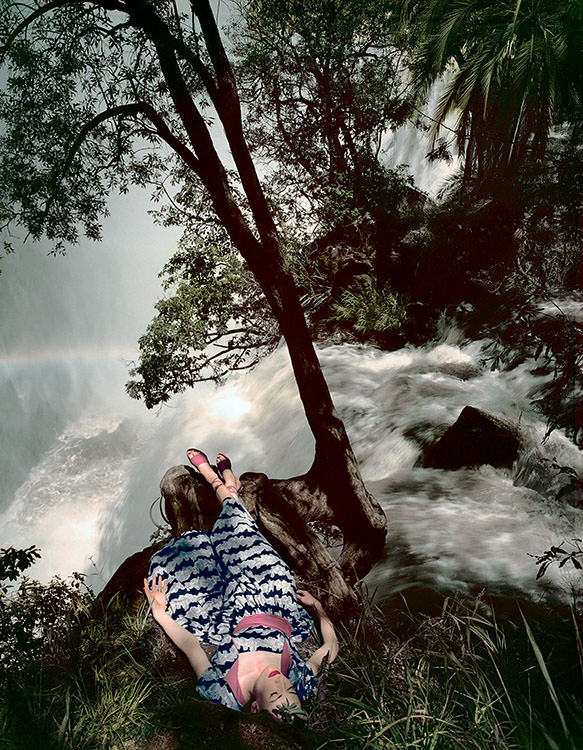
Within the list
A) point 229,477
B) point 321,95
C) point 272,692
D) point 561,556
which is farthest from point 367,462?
point 321,95

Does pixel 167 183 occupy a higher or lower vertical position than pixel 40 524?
higher

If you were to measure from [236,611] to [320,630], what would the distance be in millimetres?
337

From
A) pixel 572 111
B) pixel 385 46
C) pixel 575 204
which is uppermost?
pixel 385 46

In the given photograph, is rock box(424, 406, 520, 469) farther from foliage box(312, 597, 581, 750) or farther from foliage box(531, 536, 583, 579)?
foliage box(312, 597, 581, 750)

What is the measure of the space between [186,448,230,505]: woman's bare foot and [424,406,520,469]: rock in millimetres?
998

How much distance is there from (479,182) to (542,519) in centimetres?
173

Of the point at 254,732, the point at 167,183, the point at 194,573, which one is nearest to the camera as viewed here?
the point at 254,732

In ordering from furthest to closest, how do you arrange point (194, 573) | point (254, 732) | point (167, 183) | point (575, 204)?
point (167, 183) → point (575, 204) → point (194, 573) → point (254, 732)

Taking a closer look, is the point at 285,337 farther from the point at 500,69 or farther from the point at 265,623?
the point at 500,69

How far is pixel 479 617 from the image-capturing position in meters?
1.97

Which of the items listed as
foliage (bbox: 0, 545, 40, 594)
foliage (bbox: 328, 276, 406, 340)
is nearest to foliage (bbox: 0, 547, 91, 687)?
foliage (bbox: 0, 545, 40, 594)

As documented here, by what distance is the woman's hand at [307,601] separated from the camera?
228 cm

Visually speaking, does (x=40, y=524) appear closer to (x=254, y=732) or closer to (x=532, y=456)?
(x=254, y=732)

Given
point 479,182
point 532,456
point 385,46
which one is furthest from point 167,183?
point 532,456
